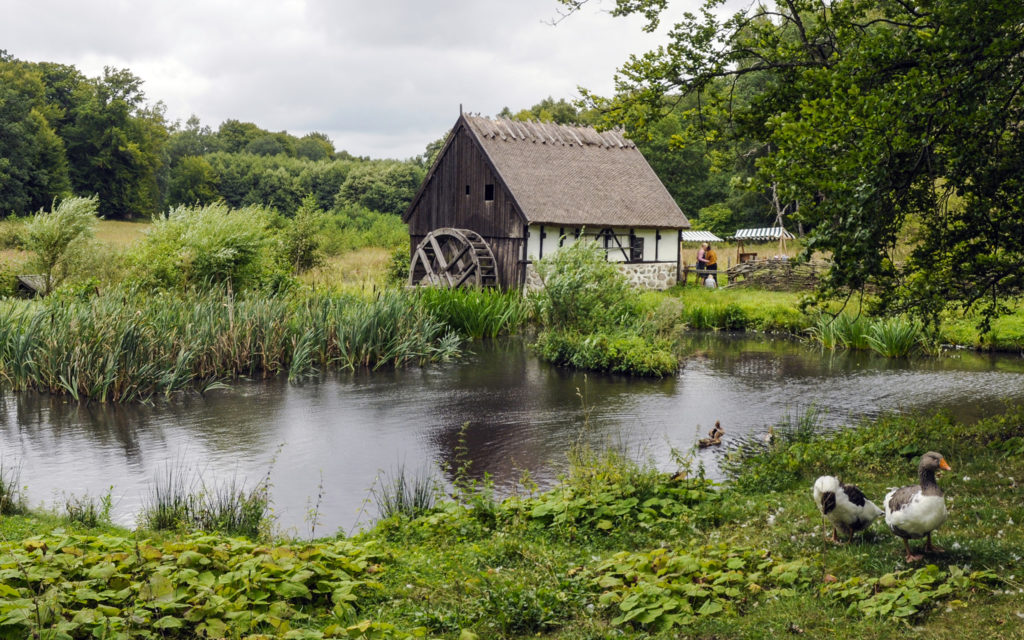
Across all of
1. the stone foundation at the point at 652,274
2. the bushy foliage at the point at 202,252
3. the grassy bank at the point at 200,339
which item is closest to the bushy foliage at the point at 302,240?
the bushy foliage at the point at 202,252

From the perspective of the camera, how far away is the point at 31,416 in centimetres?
1309

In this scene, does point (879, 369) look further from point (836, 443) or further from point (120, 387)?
point (120, 387)

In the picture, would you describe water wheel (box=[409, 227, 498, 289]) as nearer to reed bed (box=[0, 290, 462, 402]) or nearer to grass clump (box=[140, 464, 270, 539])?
reed bed (box=[0, 290, 462, 402])

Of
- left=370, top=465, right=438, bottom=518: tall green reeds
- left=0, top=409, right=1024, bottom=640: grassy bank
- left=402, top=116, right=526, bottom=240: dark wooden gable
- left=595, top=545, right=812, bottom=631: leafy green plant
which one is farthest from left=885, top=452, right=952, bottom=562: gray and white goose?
left=402, top=116, right=526, bottom=240: dark wooden gable

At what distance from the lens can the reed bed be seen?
1421 centimetres

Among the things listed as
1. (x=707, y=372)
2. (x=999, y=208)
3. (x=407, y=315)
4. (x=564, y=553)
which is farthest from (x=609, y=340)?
(x=564, y=553)

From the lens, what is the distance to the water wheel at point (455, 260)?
2877 centimetres

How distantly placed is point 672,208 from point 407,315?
15307mm

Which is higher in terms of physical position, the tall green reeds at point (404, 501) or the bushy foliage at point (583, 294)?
the bushy foliage at point (583, 294)

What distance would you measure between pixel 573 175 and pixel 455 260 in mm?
5149

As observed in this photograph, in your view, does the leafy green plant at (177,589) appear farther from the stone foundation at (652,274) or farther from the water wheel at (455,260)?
the stone foundation at (652,274)

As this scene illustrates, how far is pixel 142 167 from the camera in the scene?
192 ft

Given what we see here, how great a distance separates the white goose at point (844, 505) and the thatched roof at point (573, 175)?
21.8m

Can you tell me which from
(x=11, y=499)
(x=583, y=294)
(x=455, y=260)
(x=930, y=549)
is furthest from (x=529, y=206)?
(x=930, y=549)
